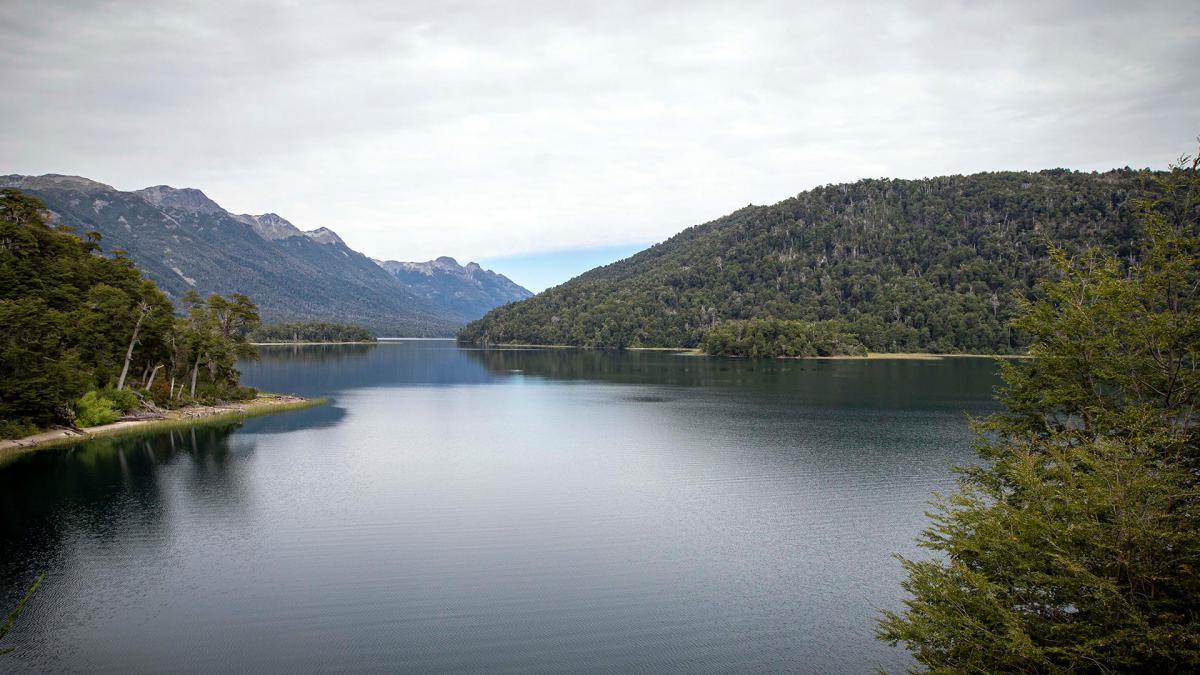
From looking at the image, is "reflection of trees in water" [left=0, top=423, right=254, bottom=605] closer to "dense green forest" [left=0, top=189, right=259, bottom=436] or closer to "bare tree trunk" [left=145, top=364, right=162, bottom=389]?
"dense green forest" [left=0, top=189, right=259, bottom=436]

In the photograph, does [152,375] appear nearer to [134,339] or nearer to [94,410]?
[134,339]

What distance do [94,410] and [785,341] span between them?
159291mm

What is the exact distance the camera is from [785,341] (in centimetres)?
18512

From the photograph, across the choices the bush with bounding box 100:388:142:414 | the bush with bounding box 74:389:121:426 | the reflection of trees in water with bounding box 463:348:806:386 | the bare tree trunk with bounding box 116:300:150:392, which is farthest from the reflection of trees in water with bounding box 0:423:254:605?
the reflection of trees in water with bounding box 463:348:806:386

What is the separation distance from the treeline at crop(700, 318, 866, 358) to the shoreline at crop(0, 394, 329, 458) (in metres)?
129

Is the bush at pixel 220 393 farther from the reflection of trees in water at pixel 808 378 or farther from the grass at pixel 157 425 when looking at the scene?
the reflection of trees in water at pixel 808 378

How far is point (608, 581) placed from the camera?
25.9 metres

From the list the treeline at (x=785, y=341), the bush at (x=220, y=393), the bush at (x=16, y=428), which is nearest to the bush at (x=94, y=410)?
the bush at (x=16, y=428)

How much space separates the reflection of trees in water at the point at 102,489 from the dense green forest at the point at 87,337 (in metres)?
5.24

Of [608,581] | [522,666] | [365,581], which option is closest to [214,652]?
[365,581]

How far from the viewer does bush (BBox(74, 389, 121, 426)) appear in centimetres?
5553

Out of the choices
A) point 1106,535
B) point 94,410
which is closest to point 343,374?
point 94,410

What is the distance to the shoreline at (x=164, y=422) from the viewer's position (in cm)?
4806

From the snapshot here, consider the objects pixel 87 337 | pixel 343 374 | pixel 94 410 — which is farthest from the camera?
pixel 343 374
